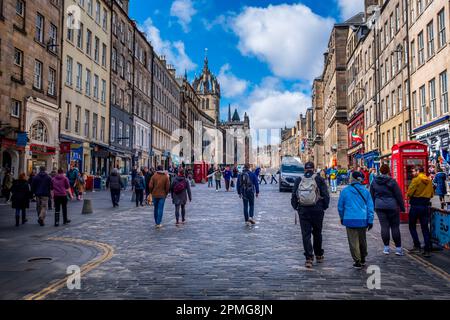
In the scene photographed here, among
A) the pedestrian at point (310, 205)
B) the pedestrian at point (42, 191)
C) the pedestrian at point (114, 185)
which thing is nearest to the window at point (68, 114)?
the pedestrian at point (114, 185)

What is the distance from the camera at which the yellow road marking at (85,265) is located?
539 cm

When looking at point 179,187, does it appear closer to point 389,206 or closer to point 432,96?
point 389,206

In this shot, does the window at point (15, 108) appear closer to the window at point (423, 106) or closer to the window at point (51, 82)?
the window at point (51, 82)

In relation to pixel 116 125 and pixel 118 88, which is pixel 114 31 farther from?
pixel 116 125

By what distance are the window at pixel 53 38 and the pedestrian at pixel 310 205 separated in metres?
24.1

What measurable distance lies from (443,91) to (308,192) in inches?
799

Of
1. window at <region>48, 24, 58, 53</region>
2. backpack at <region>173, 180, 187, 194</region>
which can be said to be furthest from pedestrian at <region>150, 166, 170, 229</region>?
window at <region>48, 24, 58, 53</region>

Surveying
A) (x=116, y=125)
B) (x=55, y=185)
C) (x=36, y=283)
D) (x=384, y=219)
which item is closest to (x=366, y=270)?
(x=384, y=219)

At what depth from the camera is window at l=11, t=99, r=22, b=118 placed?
74.3ft

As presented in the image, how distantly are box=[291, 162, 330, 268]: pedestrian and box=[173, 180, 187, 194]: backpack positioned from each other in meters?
5.74

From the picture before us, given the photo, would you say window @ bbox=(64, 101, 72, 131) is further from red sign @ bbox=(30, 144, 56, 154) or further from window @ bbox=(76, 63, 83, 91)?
red sign @ bbox=(30, 144, 56, 154)

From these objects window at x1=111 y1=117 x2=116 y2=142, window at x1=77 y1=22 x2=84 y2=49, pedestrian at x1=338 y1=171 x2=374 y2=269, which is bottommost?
pedestrian at x1=338 y1=171 x2=374 y2=269

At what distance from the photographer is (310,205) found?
23.8 ft

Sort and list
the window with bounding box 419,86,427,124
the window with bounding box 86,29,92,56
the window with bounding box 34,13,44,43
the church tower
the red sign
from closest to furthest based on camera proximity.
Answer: the red sign, the window with bounding box 34,13,44,43, the window with bounding box 419,86,427,124, the window with bounding box 86,29,92,56, the church tower
